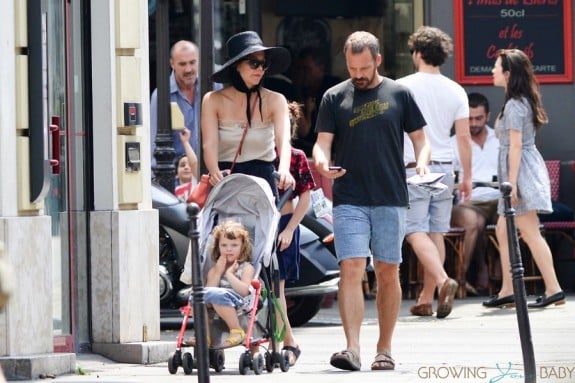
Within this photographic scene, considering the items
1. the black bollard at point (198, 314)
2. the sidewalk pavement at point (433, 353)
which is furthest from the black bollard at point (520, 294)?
the black bollard at point (198, 314)

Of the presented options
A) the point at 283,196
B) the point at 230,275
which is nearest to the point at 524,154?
the point at 283,196

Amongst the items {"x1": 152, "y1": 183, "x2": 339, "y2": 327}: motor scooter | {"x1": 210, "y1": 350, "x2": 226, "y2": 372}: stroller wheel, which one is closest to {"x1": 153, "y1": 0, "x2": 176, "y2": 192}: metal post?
{"x1": 152, "y1": 183, "x2": 339, "y2": 327}: motor scooter

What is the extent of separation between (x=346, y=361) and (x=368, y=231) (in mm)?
820

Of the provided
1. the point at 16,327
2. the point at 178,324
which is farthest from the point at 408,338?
the point at 16,327

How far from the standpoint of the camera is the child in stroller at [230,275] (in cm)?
1034

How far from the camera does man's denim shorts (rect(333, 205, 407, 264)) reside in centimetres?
1073

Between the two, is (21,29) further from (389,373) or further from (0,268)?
(0,268)

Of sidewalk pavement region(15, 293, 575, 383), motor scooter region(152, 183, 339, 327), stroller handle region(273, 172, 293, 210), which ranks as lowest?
sidewalk pavement region(15, 293, 575, 383)

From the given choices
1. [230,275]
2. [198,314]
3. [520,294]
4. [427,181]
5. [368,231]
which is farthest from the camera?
[368,231]

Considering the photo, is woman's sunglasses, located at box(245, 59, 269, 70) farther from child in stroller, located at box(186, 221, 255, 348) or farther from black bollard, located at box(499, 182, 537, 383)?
black bollard, located at box(499, 182, 537, 383)

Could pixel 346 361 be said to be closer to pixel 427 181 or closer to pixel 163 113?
pixel 427 181

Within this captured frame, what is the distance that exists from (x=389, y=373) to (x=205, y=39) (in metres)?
4.09

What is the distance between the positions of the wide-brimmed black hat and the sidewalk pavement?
1.83 m

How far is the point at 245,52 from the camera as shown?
425 inches
